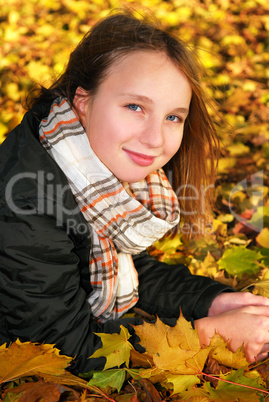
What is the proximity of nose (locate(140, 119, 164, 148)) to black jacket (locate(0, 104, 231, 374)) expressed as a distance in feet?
0.92

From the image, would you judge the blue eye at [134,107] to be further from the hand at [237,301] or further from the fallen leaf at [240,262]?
the fallen leaf at [240,262]

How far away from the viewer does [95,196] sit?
4.35 ft

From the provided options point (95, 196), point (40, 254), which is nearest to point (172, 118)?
point (95, 196)

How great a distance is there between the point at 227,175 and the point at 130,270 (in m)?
1.13

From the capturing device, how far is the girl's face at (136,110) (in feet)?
4.17

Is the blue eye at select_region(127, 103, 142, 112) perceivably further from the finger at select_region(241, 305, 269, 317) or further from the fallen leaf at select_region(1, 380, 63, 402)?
the fallen leaf at select_region(1, 380, 63, 402)

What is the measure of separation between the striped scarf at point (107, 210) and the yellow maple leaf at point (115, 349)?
0.81 ft

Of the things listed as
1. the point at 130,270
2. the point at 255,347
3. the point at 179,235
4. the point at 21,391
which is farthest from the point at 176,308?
the point at 21,391

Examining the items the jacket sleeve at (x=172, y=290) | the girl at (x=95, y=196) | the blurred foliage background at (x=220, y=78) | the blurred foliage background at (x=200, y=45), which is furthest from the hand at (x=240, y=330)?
the blurred foliage background at (x=200, y=45)

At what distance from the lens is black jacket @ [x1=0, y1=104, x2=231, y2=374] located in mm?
1176

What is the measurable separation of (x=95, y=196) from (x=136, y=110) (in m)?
0.30

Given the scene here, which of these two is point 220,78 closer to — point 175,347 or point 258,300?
point 258,300

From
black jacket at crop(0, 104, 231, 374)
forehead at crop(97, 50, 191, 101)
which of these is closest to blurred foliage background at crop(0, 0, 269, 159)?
forehead at crop(97, 50, 191, 101)

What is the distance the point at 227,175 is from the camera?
2453mm
